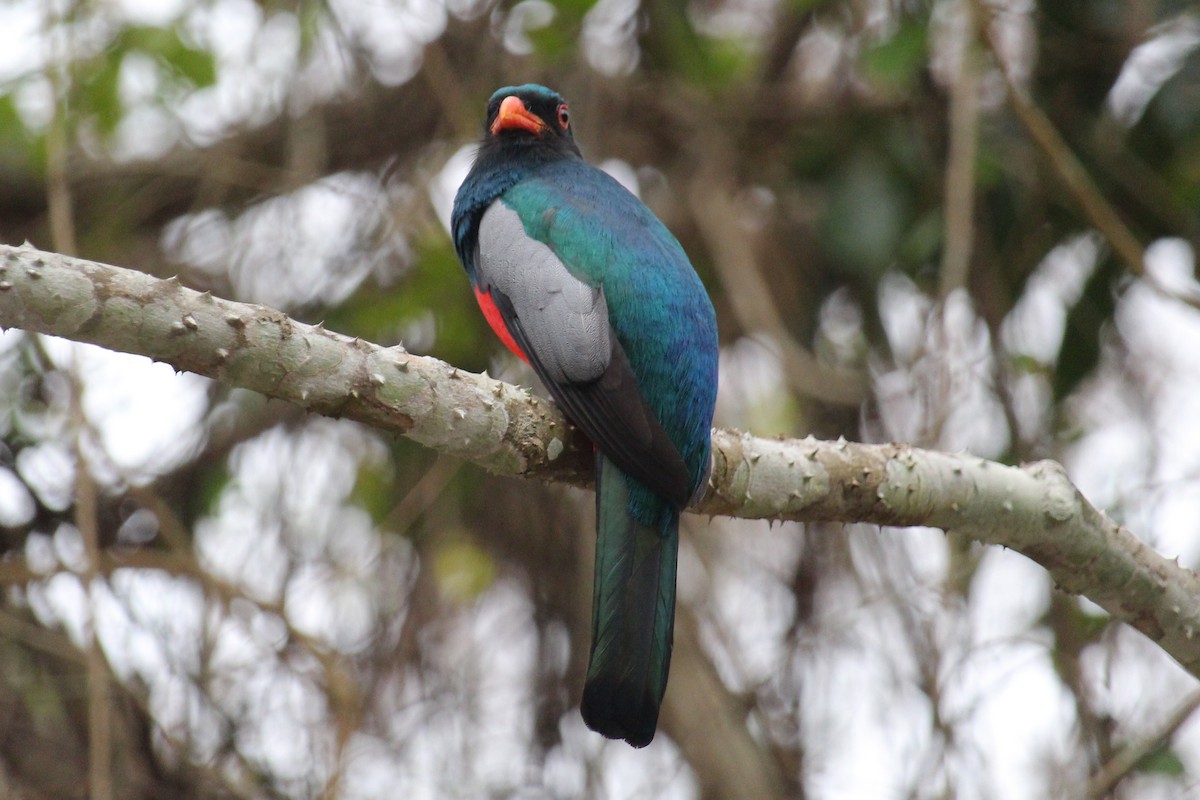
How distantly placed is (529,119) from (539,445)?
1.55 meters

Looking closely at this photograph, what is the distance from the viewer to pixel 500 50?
5.17m

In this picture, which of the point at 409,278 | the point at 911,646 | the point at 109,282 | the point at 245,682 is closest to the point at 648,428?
the point at 109,282

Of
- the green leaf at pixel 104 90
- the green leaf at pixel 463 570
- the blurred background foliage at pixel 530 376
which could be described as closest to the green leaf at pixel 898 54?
the blurred background foliage at pixel 530 376

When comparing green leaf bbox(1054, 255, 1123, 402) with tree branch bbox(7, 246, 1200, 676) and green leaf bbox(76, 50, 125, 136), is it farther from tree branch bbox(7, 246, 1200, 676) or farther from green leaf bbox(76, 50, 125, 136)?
green leaf bbox(76, 50, 125, 136)

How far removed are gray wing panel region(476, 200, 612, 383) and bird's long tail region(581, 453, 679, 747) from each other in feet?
0.82

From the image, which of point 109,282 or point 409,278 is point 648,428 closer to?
point 109,282

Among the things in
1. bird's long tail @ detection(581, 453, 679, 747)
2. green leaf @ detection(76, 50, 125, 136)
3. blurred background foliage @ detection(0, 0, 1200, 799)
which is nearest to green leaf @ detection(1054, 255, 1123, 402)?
blurred background foliage @ detection(0, 0, 1200, 799)

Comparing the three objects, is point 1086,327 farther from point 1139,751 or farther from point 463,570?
point 463,570

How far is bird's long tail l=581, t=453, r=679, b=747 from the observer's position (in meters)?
2.77

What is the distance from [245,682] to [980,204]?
3340 mm

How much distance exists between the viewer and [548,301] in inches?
123

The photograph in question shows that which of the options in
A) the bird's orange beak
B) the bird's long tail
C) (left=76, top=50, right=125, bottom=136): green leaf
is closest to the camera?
the bird's long tail

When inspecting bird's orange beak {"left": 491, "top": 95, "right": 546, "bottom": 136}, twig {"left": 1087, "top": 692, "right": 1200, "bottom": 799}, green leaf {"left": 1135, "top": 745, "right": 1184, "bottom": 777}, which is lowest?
green leaf {"left": 1135, "top": 745, "right": 1184, "bottom": 777}

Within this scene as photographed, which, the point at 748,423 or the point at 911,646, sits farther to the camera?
the point at 748,423
